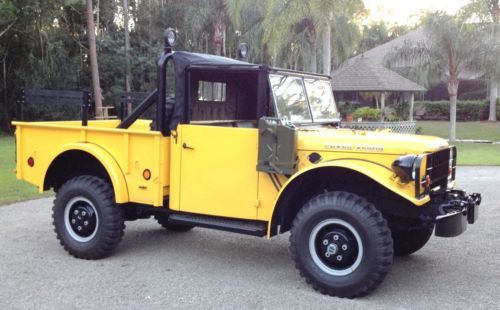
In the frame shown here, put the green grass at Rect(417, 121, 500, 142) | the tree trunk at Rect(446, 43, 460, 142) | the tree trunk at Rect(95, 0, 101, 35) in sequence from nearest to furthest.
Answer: the tree trunk at Rect(446, 43, 460, 142), the green grass at Rect(417, 121, 500, 142), the tree trunk at Rect(95, 0, 101, 35)

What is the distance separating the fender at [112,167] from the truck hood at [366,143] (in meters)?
1.98

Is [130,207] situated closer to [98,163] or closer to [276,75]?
[98,163]

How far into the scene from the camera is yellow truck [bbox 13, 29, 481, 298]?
4984 mm

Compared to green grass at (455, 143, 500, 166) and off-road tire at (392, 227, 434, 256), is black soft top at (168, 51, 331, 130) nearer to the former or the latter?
off-road tire at (392, 227, 434, 256)

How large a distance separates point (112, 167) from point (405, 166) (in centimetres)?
304

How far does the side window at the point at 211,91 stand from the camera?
623 cm

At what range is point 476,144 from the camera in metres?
22.8

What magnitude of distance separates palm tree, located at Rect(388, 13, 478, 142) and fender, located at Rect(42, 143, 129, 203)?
19.6 metres

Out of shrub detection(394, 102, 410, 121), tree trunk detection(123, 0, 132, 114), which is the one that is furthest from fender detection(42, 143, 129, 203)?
shrub detection(394, 102, 410, 121)

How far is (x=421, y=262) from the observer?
20.3ft

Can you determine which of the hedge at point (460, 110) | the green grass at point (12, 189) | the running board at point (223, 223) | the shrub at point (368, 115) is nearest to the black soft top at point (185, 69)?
the running board at point (223, 223)

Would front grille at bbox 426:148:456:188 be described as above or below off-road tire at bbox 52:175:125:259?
above

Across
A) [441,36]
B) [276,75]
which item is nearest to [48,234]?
[276,75]

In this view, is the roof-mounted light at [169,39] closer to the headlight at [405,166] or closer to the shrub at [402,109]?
the headlight at [405,166]
